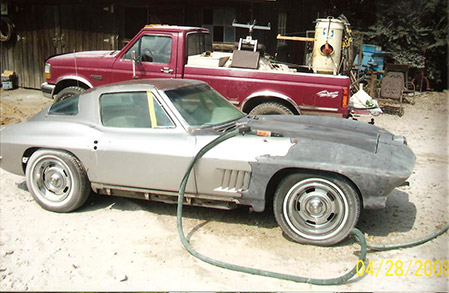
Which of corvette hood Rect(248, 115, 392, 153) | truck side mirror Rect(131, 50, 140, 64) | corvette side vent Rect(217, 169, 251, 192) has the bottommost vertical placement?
corvette side vent Rect(217, 169, 251, 192)

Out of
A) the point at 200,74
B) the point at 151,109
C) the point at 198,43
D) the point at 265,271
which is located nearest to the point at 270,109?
the point at 200,74

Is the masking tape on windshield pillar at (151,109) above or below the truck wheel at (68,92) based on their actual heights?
above

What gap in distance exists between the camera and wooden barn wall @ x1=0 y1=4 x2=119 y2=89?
39.7ft

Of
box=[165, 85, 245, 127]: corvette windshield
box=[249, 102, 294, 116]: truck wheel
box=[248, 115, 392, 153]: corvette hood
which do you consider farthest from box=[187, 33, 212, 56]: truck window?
box=[248, 115, 392, 153]: corvette hood

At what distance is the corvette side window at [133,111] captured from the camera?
15.2 feet

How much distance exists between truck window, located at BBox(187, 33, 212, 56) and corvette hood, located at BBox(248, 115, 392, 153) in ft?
9.31

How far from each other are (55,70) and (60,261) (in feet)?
16.7

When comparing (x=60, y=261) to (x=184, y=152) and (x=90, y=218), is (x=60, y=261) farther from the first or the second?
(x=184, y=152)

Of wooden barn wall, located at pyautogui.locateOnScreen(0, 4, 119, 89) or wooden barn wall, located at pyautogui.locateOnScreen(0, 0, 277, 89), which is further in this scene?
wooden barn wall, located at pyautogui.locateOnScreen(0, 4, 119, 89)

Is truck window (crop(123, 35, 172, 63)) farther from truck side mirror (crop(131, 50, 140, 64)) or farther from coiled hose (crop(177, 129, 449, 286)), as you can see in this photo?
coiled hose (crop(177, 129, 449, 286))

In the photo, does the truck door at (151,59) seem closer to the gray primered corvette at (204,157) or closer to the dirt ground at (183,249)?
the gray primered corvette at (204,157)

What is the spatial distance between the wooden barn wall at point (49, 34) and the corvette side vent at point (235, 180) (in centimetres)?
879

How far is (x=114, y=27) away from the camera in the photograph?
11984 mm

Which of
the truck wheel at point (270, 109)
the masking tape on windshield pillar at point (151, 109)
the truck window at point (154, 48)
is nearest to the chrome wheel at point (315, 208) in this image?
the masking tape on windshield pillar at point (151, 109)
